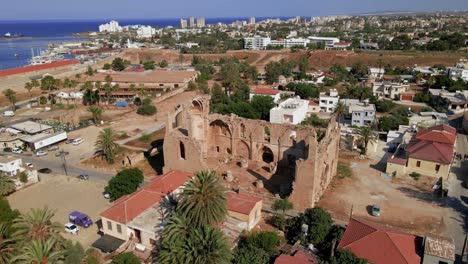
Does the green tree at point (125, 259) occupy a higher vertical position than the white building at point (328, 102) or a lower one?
lower

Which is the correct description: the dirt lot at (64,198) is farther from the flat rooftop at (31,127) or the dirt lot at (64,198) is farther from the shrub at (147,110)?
the shrub at (147,110)

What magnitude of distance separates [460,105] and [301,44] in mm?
116067

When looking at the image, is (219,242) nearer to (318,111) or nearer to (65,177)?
(65,177)

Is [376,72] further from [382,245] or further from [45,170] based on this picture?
[45,170]

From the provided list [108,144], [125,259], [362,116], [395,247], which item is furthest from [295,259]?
[362,116]

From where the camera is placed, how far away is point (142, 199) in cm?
3534

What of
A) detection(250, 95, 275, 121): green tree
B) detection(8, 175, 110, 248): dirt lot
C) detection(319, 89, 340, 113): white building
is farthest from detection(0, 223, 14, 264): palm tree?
detection(319, 89, 340, 113): white building

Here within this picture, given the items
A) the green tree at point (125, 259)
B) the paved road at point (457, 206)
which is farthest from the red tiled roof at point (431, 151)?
the green tree at point (125, 259)

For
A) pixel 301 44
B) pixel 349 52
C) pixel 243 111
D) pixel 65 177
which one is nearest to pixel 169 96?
pixel 243 111

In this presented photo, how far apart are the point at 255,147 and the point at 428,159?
22231mm

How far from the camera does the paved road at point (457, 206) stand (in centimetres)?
3380

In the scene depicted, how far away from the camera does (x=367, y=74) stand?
117 metres

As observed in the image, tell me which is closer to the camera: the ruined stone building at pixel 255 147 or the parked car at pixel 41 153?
the ruined stone building at pixel 255 147

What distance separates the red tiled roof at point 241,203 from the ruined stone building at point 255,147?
5540mm
